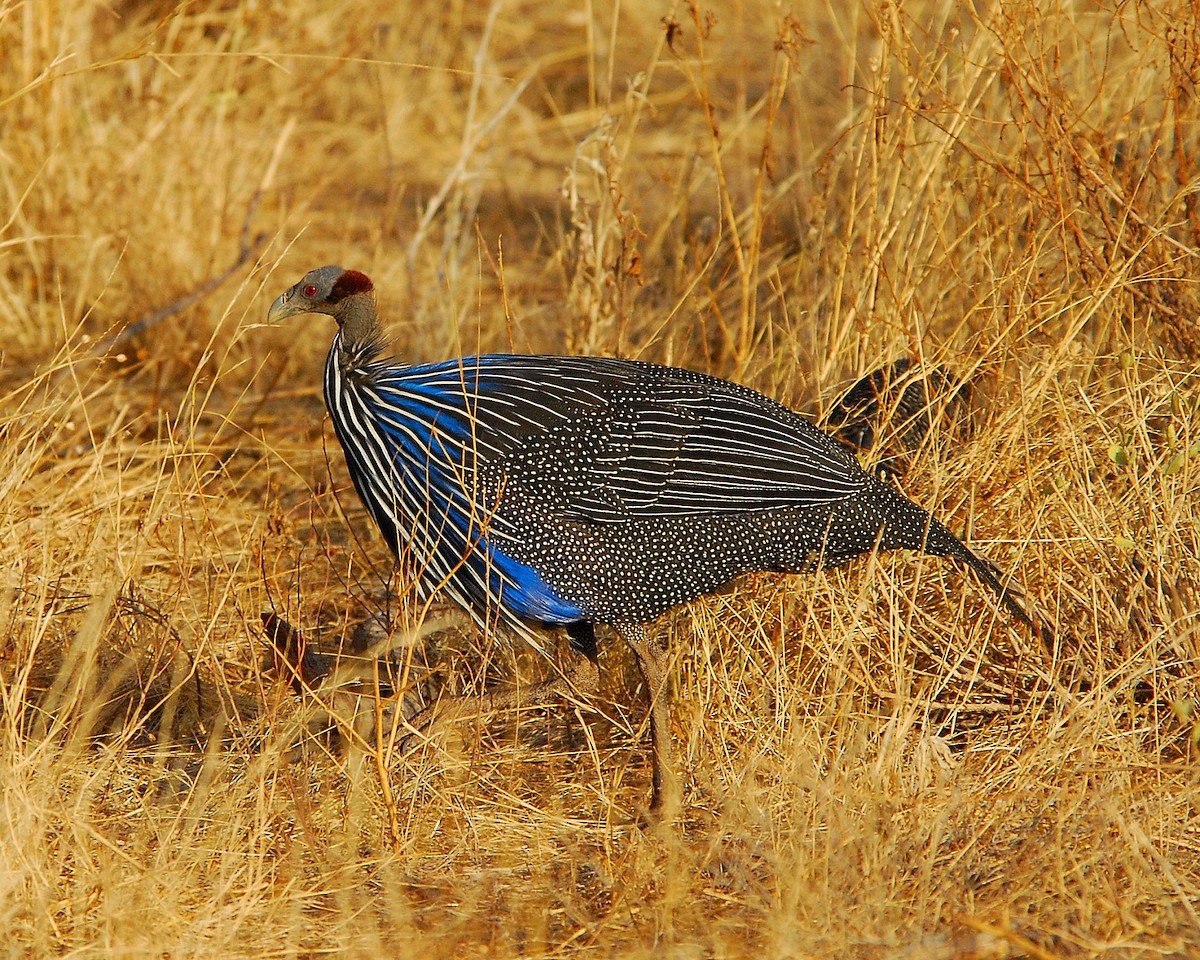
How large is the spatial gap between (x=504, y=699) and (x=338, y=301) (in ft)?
3.03

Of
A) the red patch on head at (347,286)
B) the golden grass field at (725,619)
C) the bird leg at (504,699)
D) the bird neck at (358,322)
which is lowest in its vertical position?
the bird leg at (504,699)

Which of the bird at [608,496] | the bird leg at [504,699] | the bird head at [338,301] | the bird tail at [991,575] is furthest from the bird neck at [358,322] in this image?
the bird tail at [991,575]

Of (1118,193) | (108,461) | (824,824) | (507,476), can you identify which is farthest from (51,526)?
(1118,193)

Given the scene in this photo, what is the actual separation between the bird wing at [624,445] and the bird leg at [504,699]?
450mm

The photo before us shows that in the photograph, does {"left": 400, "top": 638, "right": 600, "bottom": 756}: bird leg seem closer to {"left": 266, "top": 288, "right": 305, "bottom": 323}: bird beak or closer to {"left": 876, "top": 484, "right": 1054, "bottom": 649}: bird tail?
{"left": 876, "top": 484, "right": 1054, "bottom": 649}: bird tail

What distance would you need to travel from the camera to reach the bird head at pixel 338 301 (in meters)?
3.05

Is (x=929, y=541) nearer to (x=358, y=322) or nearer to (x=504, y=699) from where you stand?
(x=504, y=699)

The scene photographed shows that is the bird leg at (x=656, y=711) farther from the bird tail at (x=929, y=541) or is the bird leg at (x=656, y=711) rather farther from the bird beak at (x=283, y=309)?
the bird beak at (x=283, y=309)

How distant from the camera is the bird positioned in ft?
9.17

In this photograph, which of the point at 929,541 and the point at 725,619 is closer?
the point at 929,541

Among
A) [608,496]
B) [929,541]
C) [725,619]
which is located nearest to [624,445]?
[608,496]

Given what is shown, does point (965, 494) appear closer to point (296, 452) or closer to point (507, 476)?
point (507, 476)

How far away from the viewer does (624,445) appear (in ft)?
9.22

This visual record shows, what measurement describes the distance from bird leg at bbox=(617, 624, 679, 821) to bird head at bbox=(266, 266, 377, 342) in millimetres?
854
